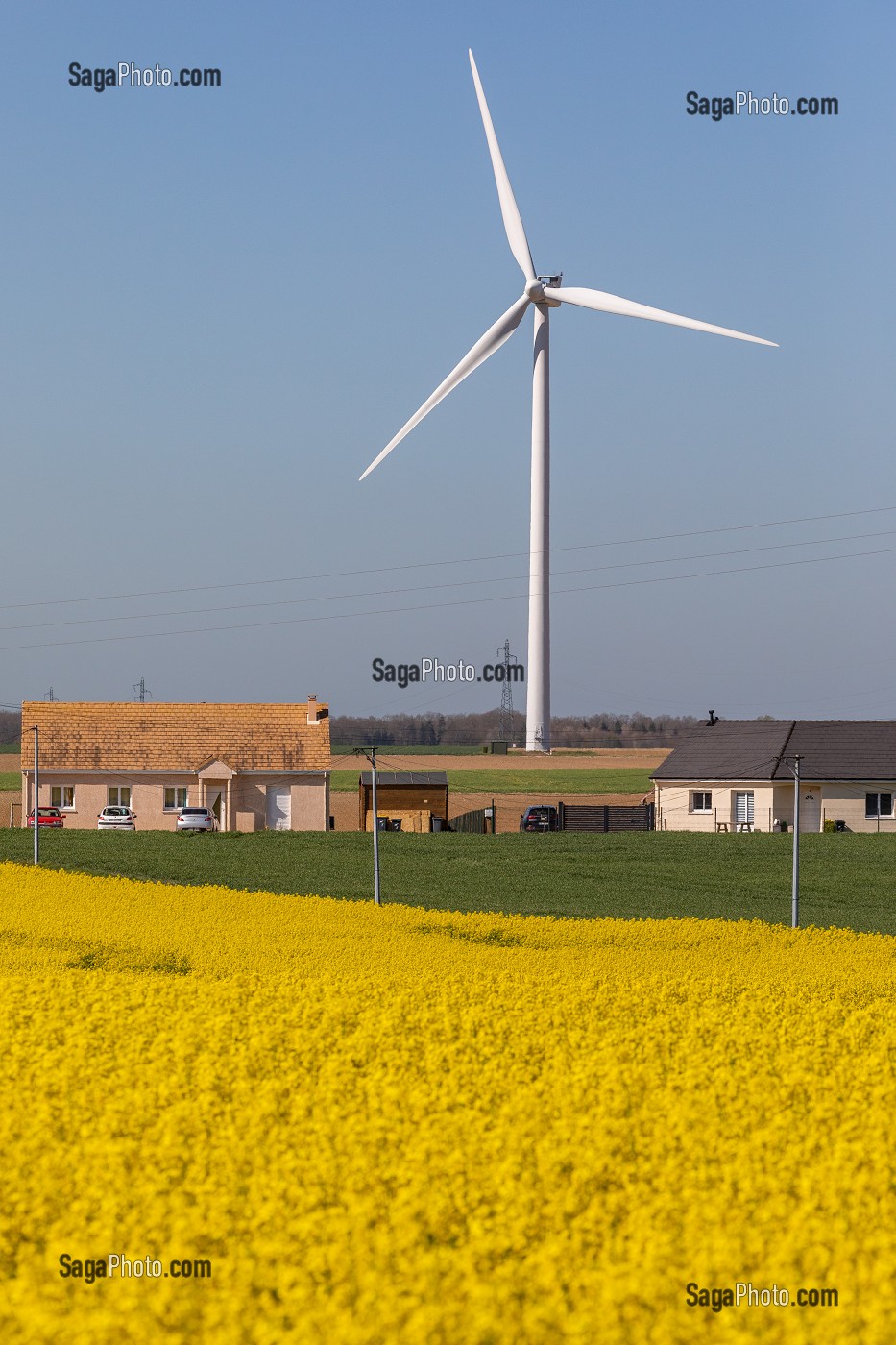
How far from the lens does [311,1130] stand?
11766mm

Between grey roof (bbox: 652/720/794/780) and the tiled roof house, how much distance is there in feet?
80.3

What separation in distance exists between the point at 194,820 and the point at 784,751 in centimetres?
4054

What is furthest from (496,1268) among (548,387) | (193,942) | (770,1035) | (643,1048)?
(548,387)

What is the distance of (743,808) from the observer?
8625cm

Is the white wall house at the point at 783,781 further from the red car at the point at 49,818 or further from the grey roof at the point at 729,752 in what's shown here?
the red car at the point at 49,818

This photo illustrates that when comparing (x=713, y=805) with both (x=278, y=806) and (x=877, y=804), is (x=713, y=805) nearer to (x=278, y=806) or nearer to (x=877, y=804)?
(x=877, y=804)

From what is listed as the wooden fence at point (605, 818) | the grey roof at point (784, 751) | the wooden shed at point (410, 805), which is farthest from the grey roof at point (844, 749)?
the wooden shed at point (410, 805)

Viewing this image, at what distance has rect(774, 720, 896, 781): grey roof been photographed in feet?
279

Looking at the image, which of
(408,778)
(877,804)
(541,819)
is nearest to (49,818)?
(408,778)

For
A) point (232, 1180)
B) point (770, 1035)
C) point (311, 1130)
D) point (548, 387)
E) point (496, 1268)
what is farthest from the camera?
point (548, 387)

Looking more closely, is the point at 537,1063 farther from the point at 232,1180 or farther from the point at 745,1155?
the point at 232,1180

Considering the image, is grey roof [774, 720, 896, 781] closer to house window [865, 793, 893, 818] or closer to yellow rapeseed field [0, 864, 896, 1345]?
house window [865, 793, 893, 818]

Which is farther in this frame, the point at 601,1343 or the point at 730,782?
the point at 730,782

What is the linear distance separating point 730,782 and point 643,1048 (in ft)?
240
